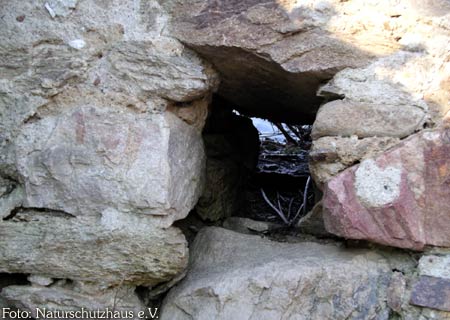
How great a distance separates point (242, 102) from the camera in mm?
1482

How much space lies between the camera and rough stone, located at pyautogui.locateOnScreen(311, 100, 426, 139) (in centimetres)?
107

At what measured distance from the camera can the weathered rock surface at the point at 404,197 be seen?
3.34 ft

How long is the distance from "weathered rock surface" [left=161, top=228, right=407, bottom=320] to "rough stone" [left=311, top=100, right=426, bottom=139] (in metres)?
0.24

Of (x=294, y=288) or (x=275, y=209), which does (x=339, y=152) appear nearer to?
(x=294, y=288)

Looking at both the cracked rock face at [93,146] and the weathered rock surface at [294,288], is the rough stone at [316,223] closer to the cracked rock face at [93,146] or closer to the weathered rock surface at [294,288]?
the weathered rock surface at [294,288]

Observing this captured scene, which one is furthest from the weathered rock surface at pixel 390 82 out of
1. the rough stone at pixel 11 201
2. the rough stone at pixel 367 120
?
the rough stone at pixel 11 201

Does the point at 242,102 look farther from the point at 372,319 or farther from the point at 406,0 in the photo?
the point at 372,319

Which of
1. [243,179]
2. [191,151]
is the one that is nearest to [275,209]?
[243,179]

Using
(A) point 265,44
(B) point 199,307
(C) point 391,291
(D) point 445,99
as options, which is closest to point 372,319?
(C) point 391,291

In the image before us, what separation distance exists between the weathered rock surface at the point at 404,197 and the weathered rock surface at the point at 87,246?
1.20 ft

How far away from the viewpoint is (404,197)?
1023 millimetres

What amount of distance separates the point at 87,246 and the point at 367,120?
611 mm

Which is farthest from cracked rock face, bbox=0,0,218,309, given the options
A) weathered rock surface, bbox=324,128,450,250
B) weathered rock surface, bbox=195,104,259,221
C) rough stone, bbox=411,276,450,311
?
rough stone, bbox=411,276,450,311

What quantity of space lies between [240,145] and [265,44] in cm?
53
